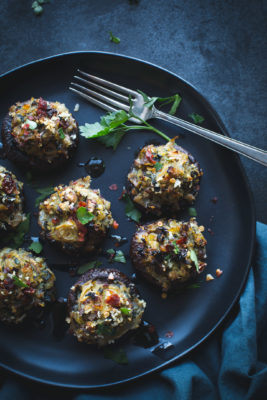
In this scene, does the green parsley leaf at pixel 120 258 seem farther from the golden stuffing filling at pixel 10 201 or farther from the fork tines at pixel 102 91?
the fork tines at pixel 102 91

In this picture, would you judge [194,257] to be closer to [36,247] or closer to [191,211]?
[191,211]

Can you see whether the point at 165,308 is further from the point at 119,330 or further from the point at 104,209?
the point at 104,209

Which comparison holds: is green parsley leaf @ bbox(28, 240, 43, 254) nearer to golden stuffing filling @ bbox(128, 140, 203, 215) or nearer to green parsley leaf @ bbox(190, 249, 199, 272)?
golden stuffing filling @ bbox(128, 140, 203, 215)

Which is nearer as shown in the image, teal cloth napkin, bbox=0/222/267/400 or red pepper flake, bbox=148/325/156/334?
teal cloth napkin, bbox=0/222/267/400

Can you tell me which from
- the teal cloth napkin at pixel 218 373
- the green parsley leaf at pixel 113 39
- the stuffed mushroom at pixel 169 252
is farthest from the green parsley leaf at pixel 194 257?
the green parsley leaf at pixel 113 39

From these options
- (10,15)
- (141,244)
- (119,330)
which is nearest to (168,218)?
(141,244)

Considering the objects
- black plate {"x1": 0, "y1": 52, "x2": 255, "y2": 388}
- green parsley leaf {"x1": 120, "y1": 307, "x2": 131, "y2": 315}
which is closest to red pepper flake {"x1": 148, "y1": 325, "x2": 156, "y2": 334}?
black plate {"x1": 0, "y1": 52, "x2": 255, "y2": 388}

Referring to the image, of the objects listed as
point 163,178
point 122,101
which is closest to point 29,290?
point 163,178
